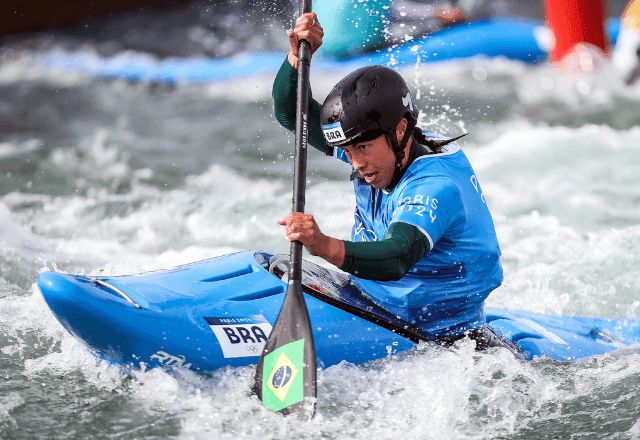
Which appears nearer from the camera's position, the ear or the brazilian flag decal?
the brazilian flag decal

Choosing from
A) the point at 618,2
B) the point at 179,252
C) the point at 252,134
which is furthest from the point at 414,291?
the point at 618,2

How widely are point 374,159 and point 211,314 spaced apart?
953mm

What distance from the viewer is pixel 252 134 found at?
10.7 m

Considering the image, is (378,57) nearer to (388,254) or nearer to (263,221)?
(263,221)

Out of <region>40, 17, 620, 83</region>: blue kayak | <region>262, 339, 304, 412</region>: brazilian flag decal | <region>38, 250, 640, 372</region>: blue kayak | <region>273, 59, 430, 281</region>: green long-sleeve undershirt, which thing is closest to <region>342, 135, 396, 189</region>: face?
<region>273, 59, 430, 281</region>: green long-sleeve undershirt

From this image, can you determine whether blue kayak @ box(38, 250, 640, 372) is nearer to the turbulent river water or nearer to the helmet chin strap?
the turbulent river water

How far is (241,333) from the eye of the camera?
267 cm

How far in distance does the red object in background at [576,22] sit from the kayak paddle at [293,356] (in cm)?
817

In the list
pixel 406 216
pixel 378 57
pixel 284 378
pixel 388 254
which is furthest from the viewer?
pixel 378 57

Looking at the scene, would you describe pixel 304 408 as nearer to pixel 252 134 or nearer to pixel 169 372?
pixel 169 372

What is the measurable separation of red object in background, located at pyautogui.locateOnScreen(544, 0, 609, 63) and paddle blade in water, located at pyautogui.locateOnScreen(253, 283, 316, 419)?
8.46 meters

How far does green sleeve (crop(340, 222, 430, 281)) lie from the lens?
230 cm

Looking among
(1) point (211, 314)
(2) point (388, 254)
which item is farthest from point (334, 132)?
(1) point (211, 314)

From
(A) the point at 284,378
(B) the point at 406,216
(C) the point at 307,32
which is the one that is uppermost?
(C) the point at 307,32
